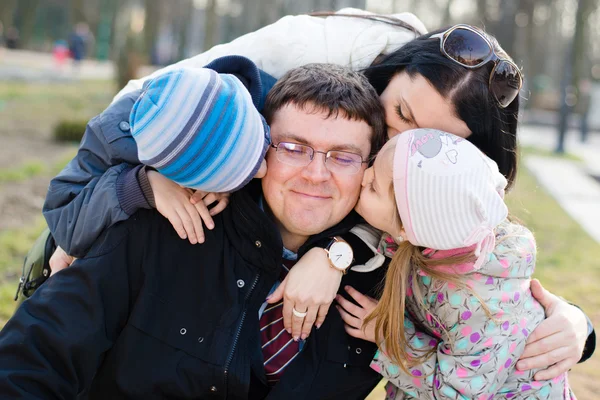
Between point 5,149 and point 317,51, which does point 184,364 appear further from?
point 5,149

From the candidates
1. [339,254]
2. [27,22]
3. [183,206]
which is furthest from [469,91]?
[27,22]

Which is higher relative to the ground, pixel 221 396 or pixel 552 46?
pixel 221 396

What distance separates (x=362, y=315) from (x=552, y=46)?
58.7m

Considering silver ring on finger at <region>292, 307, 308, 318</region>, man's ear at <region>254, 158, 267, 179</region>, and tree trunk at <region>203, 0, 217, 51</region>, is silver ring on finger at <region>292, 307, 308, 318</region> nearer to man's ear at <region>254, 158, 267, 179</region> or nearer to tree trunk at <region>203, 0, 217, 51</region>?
man's ear at <region>254, 158, 267, 179</region>

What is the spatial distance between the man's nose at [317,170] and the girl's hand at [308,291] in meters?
0.29

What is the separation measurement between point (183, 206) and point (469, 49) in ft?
4.39

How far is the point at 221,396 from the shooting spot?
237 centimetres

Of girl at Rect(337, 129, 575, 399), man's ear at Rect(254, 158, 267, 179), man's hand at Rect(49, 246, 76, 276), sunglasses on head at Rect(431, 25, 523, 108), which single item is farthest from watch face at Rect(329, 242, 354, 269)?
man's hand at Rect(49, 246, 76, 276)

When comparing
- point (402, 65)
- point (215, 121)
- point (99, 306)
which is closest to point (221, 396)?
point (99, 306)

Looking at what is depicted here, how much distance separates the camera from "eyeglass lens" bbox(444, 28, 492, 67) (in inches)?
104

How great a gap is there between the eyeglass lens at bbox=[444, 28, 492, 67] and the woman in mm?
29

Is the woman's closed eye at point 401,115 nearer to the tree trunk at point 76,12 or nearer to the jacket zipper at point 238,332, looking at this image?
the jacket zipper at point 238,332

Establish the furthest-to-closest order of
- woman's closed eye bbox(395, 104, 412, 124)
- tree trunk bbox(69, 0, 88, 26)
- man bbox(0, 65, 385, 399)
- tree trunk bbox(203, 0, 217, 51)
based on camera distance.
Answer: tree trunk bbox(69, 0, 88, 26) → tree trunk bbox(203, 0, 217, 51) → woman's closed eye bbox(395, 104, 412, 124) → man bbox(0, 65, 385, 399)

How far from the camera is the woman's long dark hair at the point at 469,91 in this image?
2.63 m
